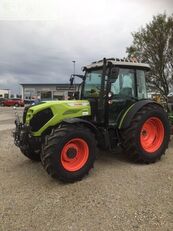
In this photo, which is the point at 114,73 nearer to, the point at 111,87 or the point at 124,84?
the point at 111,87

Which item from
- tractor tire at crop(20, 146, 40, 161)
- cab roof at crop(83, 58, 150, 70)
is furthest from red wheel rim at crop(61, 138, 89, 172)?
cab roof at crop(83, 58, 150, 70)

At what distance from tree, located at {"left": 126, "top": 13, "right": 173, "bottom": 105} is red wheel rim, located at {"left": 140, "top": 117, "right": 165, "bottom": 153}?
1446 cm

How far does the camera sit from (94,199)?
4.72 meters

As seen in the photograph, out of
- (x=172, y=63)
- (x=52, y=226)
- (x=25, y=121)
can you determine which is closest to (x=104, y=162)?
(x=25, y=121)

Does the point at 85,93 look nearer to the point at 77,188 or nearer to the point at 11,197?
the point at 77,188

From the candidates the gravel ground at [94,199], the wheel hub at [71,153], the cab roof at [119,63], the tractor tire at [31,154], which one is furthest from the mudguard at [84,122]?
the cab roof at [119,63]

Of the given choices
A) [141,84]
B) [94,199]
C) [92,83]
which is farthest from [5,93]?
[94,199]

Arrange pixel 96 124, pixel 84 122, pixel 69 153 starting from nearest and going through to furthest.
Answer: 1. pixel 69 153
2. pixel 84 122
3. pixel 96 124

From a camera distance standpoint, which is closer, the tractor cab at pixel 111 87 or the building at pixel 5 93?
the tractor cab at pixel 111 87

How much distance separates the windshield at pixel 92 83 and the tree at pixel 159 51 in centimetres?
1456

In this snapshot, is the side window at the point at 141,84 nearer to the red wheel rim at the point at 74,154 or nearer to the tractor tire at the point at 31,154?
the red wheel rim at the point at 74,154

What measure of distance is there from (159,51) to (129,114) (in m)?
16.0

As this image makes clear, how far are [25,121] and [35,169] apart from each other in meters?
1.06

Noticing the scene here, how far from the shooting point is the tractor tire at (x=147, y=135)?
633 cm
